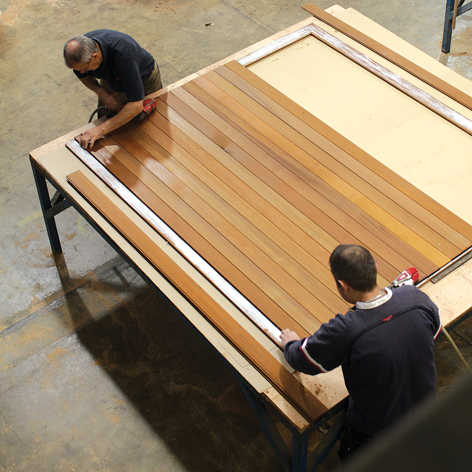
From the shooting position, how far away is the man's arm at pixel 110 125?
3.42m

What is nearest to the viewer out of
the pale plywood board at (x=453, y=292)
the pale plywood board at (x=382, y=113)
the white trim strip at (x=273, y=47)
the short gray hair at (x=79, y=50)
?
A: the pale plywood board at (x=453, y=292)

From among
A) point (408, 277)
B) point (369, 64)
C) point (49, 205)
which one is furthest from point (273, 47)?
point (408, 277)

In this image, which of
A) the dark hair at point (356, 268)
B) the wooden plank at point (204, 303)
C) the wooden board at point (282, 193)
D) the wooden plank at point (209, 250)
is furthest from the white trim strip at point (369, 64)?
the dark hair at point (356, 268)

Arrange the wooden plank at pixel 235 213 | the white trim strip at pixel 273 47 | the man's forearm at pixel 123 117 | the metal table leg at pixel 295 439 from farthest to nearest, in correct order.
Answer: the white trim strip at pixel 273 47 < the man's forearm at pixel 123 117 < the wooden plank at pixel 235 213 < the metal table leg at pixel 295 439

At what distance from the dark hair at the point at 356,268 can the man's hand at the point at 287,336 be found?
59cm

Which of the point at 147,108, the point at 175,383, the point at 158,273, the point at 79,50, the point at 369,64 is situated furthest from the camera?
the point at 369,64

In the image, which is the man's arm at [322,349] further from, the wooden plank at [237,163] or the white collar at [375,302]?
the wooden plank at [237,163]

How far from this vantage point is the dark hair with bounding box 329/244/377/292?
6.27 feet

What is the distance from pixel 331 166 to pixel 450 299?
3.80 ft

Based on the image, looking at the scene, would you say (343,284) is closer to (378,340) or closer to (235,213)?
(378,340)

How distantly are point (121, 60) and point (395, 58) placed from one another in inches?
84.0

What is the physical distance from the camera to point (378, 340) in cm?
190

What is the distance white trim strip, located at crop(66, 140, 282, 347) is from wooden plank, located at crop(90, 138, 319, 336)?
0.03 m

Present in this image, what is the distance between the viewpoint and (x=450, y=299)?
105 inches
